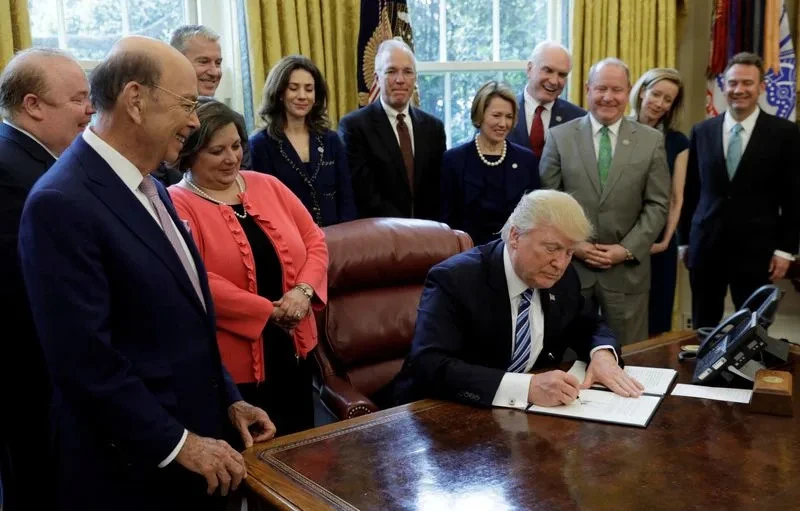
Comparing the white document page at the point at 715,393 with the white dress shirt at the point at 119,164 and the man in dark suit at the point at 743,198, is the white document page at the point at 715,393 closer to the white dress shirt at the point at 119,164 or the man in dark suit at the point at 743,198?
the white dress shirt at the point at 119,164

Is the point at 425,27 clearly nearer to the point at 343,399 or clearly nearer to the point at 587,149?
the point at 587,149

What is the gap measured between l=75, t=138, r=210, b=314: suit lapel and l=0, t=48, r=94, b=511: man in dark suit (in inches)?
20.3

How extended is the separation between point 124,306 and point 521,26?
13.1 ft

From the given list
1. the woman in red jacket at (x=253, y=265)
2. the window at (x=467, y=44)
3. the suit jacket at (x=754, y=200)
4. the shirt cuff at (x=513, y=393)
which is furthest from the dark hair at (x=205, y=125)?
the window at (x=467, y=44)

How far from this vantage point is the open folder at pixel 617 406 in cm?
178

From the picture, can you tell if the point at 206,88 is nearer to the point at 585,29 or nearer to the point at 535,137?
the point at 535,137

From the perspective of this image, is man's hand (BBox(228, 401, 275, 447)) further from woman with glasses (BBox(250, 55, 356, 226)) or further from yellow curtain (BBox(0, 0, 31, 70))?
yellow curtain (BBox(0, 0, 31, 70))

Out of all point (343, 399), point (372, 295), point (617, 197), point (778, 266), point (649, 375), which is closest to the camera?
point (649, 375)

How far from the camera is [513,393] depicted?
1.87 m

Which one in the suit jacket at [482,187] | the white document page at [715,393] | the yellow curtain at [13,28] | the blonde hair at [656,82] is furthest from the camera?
the blonde hair at [656,82]

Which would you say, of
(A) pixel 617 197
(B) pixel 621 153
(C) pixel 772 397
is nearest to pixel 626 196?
(A) pixel 617 197

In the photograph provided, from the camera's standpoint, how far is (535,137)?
3.66 metres

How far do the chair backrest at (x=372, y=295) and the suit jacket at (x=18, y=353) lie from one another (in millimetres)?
838

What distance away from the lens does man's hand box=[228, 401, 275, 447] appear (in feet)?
5.49
